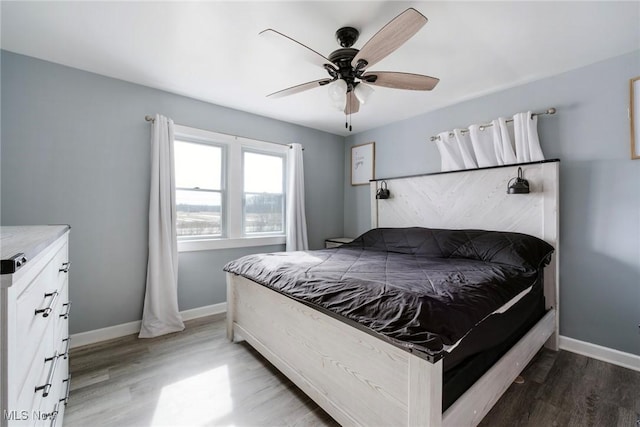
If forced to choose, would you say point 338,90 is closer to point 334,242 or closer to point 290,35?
point 290,35

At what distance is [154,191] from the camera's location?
270 centimetres

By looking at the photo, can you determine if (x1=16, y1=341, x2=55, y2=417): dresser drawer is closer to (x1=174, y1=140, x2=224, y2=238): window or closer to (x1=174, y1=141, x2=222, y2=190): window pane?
(x1=174, y1=140, x2=224, y2=238): window

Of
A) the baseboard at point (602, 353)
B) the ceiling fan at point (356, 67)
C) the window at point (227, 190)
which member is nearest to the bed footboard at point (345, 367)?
the window at point (227, 190)

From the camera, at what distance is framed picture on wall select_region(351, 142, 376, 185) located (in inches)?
161

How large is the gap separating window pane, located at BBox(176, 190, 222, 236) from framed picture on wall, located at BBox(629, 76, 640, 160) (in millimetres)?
3837

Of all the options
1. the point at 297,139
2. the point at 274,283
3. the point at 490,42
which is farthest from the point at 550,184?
the point at 297,139

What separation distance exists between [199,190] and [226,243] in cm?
70

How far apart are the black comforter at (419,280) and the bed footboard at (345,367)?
110 millimetres

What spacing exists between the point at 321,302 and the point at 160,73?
2512mm

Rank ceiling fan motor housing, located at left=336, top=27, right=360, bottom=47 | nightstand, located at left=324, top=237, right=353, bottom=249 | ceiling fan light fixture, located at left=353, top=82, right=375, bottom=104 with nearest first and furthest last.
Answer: ceiling fan motor housing, located at left=336, top=27, right=360, bottom=47, ceiling fan light fixture, located at left=353, top=82, right=375, bottom=104, nightstand, located at left=324, top=237, right=353, bottom=249

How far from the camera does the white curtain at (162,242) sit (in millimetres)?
2664

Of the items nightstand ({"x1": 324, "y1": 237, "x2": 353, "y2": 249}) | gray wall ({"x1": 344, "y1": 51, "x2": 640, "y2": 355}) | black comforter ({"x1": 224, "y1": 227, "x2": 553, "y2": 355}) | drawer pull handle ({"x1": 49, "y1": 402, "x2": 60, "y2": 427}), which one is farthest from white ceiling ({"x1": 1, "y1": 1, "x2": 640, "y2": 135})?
drawer pull handle ({"x1": 49, "y1": 402, "x2": 60, "y2": 427})

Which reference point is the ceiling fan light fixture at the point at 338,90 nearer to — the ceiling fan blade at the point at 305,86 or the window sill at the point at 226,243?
the ceiling fan blade at the point at 305,86

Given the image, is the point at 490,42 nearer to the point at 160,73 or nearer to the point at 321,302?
the point at 321,302
